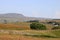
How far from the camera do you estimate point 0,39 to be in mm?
25062

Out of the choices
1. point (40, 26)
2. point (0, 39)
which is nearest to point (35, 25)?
point (40, 26)

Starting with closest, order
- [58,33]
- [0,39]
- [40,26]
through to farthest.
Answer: [0,39] → [58,33] → [40,26]

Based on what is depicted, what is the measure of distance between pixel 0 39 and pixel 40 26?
30.7 m

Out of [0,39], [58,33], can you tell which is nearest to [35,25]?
[58,33]

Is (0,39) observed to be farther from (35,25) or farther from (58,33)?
(35,25)

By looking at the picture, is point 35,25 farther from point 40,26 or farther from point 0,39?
point 0,39

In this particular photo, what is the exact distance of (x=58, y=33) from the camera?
1628 inches

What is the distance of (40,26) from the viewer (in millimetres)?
54875

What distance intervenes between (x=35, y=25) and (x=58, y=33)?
14.8m

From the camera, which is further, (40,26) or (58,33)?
(40,26)

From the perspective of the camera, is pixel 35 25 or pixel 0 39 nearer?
pixel 0 39

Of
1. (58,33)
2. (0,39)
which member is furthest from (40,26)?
(0,39)

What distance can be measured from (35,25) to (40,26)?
1.56 meters

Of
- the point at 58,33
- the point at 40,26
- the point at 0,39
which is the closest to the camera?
the point at 0,39
